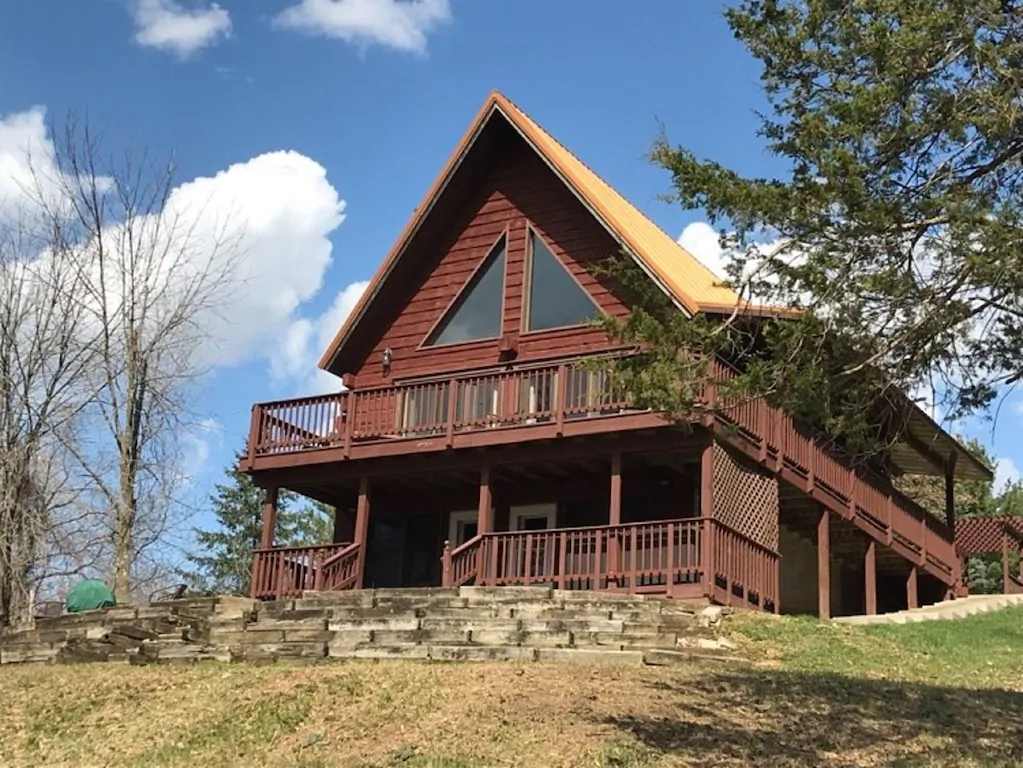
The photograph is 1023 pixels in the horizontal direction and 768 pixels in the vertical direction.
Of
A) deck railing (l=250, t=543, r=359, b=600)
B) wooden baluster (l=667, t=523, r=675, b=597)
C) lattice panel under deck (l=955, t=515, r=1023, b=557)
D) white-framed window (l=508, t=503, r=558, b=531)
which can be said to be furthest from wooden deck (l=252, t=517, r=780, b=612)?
lattice panel under deck (l=955, t=515, r=1023, b=557)

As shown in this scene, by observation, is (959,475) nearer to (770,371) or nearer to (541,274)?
(541,274)

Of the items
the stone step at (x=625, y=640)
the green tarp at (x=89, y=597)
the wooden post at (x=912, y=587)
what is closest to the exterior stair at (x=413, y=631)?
the stone step at (x=625, y=640)

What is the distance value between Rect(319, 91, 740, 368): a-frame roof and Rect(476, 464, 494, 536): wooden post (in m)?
4.26

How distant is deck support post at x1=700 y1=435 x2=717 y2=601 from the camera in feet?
57.7

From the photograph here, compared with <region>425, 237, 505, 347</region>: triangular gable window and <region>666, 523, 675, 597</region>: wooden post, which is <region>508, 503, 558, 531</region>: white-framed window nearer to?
<region>425, 237, 505, 347</region>: triangular gable window

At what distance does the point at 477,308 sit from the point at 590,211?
3.16 meters

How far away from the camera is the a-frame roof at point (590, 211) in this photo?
68.4ft

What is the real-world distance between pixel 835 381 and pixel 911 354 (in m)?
0.67

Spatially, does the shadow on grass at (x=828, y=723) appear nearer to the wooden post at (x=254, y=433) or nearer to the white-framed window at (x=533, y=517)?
the white-framed window at (x=533, y=517)

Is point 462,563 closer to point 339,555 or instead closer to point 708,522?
point 339,555

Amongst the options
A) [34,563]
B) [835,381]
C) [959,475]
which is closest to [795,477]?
[959,475]

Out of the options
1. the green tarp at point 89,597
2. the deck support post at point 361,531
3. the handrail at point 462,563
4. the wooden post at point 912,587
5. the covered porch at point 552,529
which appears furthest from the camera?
the wooden post at point 912,587

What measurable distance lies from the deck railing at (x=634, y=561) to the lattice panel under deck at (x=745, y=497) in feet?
1.33

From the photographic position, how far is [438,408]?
70.3 feet
